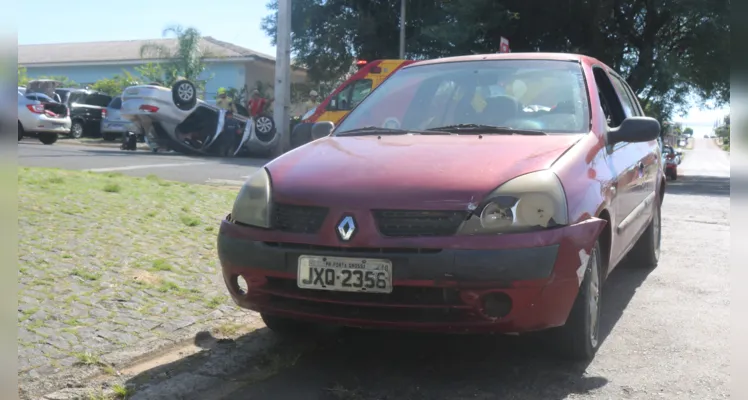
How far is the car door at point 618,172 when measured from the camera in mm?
4199

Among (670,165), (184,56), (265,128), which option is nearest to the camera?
(265,128)

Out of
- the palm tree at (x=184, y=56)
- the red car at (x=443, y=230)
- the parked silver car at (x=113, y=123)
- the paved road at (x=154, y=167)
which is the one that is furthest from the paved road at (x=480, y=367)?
the palm tree at (x=184, y=56)

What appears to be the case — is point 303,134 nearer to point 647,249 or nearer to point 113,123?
point 647,249

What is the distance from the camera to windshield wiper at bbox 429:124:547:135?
4.08 metres

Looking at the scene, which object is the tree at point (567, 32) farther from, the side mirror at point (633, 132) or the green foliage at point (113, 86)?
the side mirror at point (633, 132)

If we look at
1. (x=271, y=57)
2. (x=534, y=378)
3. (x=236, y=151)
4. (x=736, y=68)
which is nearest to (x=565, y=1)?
(x=236, y=151)

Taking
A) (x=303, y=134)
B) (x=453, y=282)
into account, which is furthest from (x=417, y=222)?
(x=303, y=134)

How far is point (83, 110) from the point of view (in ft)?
88.8

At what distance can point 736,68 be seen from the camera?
1.30 m

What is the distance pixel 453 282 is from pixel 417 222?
0.31m

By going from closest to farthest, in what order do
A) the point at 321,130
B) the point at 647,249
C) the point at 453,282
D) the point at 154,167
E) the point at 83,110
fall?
the point at 453,282, the point at 321,130, the point at 647,249, the point at 154,167, the point at 83,110

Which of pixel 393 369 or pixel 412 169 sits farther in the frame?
pixel 393 369

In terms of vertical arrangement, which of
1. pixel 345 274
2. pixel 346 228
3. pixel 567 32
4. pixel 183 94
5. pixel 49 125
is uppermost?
pixel 567 32

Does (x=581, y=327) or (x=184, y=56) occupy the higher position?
(x=184, y=56)
